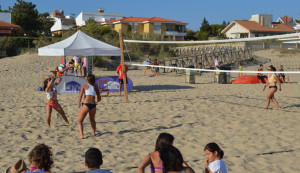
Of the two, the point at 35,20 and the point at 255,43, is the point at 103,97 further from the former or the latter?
the point at 35,20

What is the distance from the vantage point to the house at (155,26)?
2048 inches

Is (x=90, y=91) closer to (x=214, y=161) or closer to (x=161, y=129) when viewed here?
(x=161, y=129)

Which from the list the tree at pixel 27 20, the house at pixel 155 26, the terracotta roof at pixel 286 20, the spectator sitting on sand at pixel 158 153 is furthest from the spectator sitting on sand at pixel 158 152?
the terracotta roof at pixel 286 20

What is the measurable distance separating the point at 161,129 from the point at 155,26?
46.7 meters

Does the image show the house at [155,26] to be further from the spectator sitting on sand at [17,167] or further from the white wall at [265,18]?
the spectator sitting on sand at [17,167]

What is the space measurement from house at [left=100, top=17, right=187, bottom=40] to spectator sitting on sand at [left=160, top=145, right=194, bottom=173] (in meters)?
48.7

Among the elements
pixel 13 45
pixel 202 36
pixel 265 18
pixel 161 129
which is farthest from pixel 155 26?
pixel 161 129

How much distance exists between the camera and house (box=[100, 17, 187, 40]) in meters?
52.0

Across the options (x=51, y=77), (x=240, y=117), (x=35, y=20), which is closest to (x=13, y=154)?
(x=51, y=77)

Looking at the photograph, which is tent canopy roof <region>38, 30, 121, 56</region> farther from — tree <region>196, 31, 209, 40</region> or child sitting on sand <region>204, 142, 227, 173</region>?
tree <region>196, 31, 209, 40</region>

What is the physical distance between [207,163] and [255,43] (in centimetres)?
3093

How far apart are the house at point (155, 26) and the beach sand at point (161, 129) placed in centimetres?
4158

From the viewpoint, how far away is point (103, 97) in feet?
36.5

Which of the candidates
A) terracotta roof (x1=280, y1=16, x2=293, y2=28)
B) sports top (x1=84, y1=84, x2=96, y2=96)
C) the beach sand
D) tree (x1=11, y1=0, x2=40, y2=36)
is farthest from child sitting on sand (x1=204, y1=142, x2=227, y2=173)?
terracotta roof (x1=280, y1=16, x2=293, y2=28)
